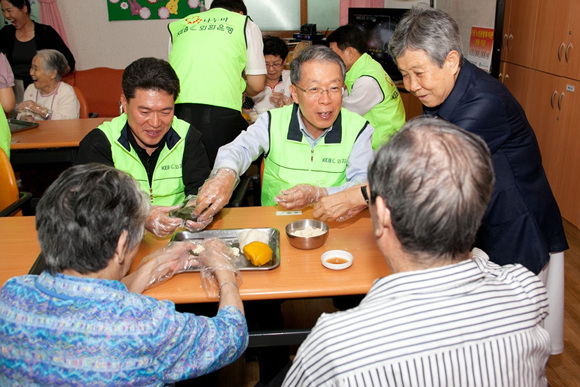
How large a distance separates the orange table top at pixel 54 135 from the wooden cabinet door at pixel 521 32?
3629 mm

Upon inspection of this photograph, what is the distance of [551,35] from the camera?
385 centimetres

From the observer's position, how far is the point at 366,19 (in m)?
5.66

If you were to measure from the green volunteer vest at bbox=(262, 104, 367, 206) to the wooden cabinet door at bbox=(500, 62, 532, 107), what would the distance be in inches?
105

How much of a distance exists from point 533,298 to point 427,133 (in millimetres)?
404

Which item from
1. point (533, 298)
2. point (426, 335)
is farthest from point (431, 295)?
point (533, 298)

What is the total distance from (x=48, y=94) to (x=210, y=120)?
78.4 inches

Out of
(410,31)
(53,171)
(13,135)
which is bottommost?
(53,171)

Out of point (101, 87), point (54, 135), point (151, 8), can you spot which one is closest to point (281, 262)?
point (54, 135)

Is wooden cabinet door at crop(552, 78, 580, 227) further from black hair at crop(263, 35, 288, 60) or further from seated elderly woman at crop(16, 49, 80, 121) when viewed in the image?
seated elderly woman at crop(16, 49, 80, 121)

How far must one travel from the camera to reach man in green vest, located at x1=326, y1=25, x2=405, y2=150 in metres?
3.49

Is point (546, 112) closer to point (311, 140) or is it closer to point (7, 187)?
point (311, 140)

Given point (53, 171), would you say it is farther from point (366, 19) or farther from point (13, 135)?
point (366, 19)

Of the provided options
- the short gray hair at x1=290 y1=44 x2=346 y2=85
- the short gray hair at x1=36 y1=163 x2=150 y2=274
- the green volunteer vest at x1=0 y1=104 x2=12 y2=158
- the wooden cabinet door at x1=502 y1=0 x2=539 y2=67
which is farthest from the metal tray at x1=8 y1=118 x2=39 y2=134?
the wooden cabinet door at x1=502 y1=0 x2=539 y2=67

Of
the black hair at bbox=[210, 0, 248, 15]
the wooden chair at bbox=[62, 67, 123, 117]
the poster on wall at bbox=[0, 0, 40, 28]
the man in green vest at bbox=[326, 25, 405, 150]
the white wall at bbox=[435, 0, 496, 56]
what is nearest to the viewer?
the black hair at bbox=[210, 0, 248, 15]
